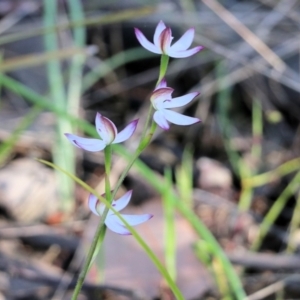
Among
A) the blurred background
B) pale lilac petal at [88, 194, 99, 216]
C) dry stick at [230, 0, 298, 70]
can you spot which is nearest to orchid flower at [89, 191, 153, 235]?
pale lilac petal at [88, 194, 99, 216]

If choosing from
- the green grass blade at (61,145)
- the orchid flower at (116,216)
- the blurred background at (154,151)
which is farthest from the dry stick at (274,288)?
the orchid flower at (116,216)

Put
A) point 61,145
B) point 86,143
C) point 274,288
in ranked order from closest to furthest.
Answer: point 86,143 < point 274,288 < point 61,145

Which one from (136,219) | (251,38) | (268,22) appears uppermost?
(268,22)

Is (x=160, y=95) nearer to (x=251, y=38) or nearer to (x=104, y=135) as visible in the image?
(x=104, y=135)

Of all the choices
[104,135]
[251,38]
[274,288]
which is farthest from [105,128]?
[251,38]

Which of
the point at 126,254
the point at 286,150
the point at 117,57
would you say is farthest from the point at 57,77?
the point at 286,150

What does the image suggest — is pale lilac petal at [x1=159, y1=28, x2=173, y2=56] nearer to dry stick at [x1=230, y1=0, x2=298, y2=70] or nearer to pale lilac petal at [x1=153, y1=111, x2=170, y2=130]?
pale lilac petal at [x1=153, y1=111, x2=170, y2=130]

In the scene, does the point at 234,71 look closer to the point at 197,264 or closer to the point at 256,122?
the point at 256,122
